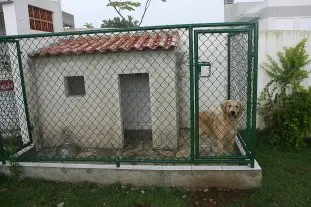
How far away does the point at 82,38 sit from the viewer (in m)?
6.85

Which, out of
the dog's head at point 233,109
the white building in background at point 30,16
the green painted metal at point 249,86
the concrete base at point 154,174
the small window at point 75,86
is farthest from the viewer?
the small window at point 75,86

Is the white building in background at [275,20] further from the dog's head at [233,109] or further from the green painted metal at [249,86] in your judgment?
the green painted metal at [249,86]

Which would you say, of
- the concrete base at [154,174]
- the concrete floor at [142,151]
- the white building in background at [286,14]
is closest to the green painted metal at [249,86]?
the concrete base at [154,174]

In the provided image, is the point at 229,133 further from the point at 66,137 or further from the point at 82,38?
the point at 82,38

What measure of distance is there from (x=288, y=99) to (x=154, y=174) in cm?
312

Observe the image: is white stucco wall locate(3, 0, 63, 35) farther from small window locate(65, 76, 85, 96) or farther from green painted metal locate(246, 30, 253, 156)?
green painted metal locate(246, 30, 253, 156)

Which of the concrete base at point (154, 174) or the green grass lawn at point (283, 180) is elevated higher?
the concrete base at point (154, 174)

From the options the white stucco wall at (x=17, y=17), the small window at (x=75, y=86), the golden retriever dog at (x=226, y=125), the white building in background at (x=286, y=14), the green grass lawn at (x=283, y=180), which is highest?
the white building in background at (x=286, y=14)

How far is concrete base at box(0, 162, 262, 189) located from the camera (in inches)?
149

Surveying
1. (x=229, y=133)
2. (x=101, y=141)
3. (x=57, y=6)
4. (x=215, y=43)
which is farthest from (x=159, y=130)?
(x=57, y=6)

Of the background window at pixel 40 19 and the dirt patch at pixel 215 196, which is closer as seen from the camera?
the dirt patch at pixel 215 196

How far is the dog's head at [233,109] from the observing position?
4.48 metres

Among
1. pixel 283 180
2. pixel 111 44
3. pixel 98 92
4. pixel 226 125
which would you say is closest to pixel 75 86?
pixel 98 92

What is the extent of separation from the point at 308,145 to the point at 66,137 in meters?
4.81
